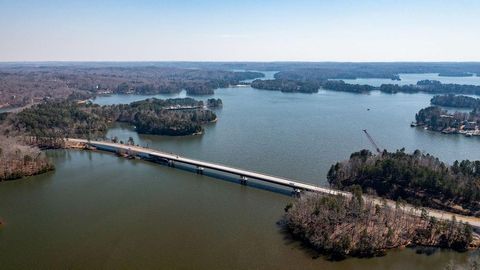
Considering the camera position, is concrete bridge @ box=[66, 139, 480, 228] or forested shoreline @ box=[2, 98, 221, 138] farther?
forested shoreline @ box=[2, 98, 221, 138]

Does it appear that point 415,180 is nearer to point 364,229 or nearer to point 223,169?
point 364,229

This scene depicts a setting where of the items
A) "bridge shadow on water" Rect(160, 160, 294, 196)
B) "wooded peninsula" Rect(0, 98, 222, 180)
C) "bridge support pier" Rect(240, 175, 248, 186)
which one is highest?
"wooded peninsula" Rect(0, 98, 222, 180)

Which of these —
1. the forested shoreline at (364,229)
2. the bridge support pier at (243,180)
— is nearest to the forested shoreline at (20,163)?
the bridge support pier at (243,180)

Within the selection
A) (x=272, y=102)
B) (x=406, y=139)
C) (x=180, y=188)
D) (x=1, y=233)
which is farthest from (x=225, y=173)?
(x=272, y=102)

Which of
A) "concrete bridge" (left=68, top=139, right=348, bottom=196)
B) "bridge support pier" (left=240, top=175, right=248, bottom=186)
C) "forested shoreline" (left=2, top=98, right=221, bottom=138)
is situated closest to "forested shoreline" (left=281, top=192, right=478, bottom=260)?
"concrete bridge" (left=68, top=139, right=348, bottom=196)

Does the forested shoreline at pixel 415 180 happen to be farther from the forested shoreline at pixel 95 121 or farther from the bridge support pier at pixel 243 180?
the forested shoreline at pixel 95 121

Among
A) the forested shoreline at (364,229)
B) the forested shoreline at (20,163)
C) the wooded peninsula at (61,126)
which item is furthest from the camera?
the wooded peninsula at (61,126)

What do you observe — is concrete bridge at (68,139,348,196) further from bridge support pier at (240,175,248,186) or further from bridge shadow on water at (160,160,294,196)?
bridge shadow on water at (160,160,294,196)

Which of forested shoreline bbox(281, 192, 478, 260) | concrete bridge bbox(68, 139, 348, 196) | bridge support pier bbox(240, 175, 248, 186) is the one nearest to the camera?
forested shoreline bbox(281, 192, 478, 260)

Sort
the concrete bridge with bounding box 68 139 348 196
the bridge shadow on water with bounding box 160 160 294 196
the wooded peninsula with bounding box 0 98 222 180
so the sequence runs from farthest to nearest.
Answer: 1. the wooded peninsula with bounding box 0 98 222 180
2. the bridge shadow on water with bounding box 160 160 294 196
3. the concrete bridge with bounding box 68 139 348 196

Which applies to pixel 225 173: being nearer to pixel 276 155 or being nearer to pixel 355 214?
pixel 276 155
